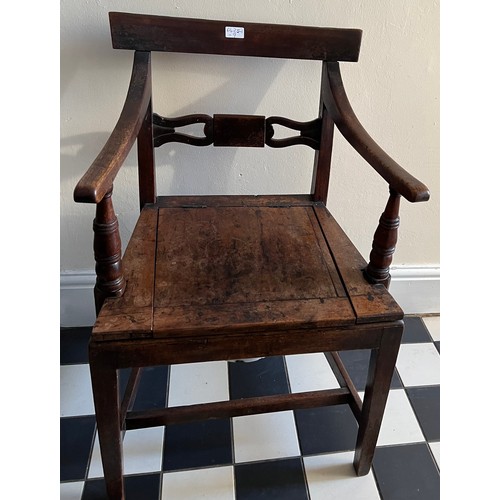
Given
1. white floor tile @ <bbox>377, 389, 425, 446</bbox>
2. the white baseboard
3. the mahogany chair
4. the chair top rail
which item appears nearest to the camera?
the mahogany chair

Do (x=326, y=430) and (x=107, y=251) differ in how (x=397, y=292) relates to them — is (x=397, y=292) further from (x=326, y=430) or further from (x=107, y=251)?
(x=107, y=251)

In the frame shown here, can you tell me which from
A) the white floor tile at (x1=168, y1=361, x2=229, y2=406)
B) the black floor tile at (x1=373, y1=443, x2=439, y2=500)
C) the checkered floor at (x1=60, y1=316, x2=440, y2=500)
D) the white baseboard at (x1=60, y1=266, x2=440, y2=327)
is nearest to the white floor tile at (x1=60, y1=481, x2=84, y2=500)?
the checkered floor at (x1=60, y1=316, x2=440, y2=500)

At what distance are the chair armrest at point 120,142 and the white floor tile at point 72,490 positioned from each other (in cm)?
70

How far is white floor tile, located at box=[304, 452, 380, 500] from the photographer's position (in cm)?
100

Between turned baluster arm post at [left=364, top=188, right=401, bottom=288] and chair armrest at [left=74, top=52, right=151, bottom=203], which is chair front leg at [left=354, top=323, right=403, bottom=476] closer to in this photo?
turned baluster arm post at [left=364, top=188, right=401, bottom=288]

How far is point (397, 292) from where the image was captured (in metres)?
1.48

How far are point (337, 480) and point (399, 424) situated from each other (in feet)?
0.78

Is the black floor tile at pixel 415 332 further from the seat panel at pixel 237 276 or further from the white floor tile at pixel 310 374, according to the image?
the seat panel at pixel 237 276

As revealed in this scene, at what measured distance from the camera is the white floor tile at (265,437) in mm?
1072

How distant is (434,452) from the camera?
110 centimetres

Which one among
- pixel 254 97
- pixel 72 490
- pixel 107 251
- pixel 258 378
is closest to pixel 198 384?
pixel 258 378

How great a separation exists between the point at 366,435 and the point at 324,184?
562 mm
